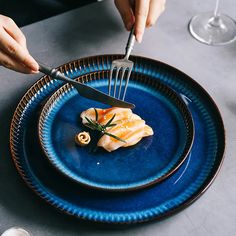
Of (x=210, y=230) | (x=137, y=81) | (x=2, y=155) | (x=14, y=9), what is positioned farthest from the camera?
(x=14, y=9)

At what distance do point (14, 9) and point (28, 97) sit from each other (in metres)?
0.54

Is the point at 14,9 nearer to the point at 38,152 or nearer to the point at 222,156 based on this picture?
the point at 38,152

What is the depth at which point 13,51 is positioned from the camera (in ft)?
3.00

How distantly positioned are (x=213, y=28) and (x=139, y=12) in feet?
0.97

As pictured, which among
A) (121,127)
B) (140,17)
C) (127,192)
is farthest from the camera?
(140,17)

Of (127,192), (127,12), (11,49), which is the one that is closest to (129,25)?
(127,12)

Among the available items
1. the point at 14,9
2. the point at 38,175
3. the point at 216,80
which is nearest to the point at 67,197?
the point at 38,175

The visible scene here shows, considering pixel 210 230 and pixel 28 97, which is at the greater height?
pixel 28 97

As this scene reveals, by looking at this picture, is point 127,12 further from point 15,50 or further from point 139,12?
point 15,50

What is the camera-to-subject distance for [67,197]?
890 millimetres

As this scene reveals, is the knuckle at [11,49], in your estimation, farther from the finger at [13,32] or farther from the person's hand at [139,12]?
the person's hand at [139,12]

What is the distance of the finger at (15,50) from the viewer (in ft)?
2.98

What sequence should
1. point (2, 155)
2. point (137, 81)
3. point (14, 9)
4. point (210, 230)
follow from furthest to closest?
point (14, 9), point (137, 81), point (2, 155), point (210, 230)

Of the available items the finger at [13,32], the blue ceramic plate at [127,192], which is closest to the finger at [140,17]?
the blue ceramic plate at [127,192]
